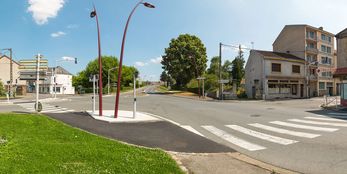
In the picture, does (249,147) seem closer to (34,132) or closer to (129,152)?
(129,152)

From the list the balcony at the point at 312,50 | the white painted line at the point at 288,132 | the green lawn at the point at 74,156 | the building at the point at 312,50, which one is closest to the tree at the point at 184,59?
the building at the point at 312,50

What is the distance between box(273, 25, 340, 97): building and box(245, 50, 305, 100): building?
2069mm

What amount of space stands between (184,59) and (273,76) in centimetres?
2151

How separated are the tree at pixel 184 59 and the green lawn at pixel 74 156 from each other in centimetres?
4669

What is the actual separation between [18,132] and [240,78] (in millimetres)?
63112

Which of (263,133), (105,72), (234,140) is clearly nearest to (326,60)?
(263,133)

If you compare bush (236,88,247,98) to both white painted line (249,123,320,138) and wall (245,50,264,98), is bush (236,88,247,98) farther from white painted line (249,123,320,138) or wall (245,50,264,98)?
white painted line (249,123,320,138)

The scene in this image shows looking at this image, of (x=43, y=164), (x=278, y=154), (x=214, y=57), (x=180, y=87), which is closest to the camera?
(x=43, y=164)

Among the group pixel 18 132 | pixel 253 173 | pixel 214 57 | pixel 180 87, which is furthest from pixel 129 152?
pixel 214 57

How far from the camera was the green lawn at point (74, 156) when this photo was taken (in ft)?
14.9

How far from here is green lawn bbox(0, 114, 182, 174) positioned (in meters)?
4.55

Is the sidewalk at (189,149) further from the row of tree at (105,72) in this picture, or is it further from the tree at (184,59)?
the row of tree at (105,72)

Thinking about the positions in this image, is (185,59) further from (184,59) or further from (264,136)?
(264,136)

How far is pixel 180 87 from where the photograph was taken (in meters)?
64.1
